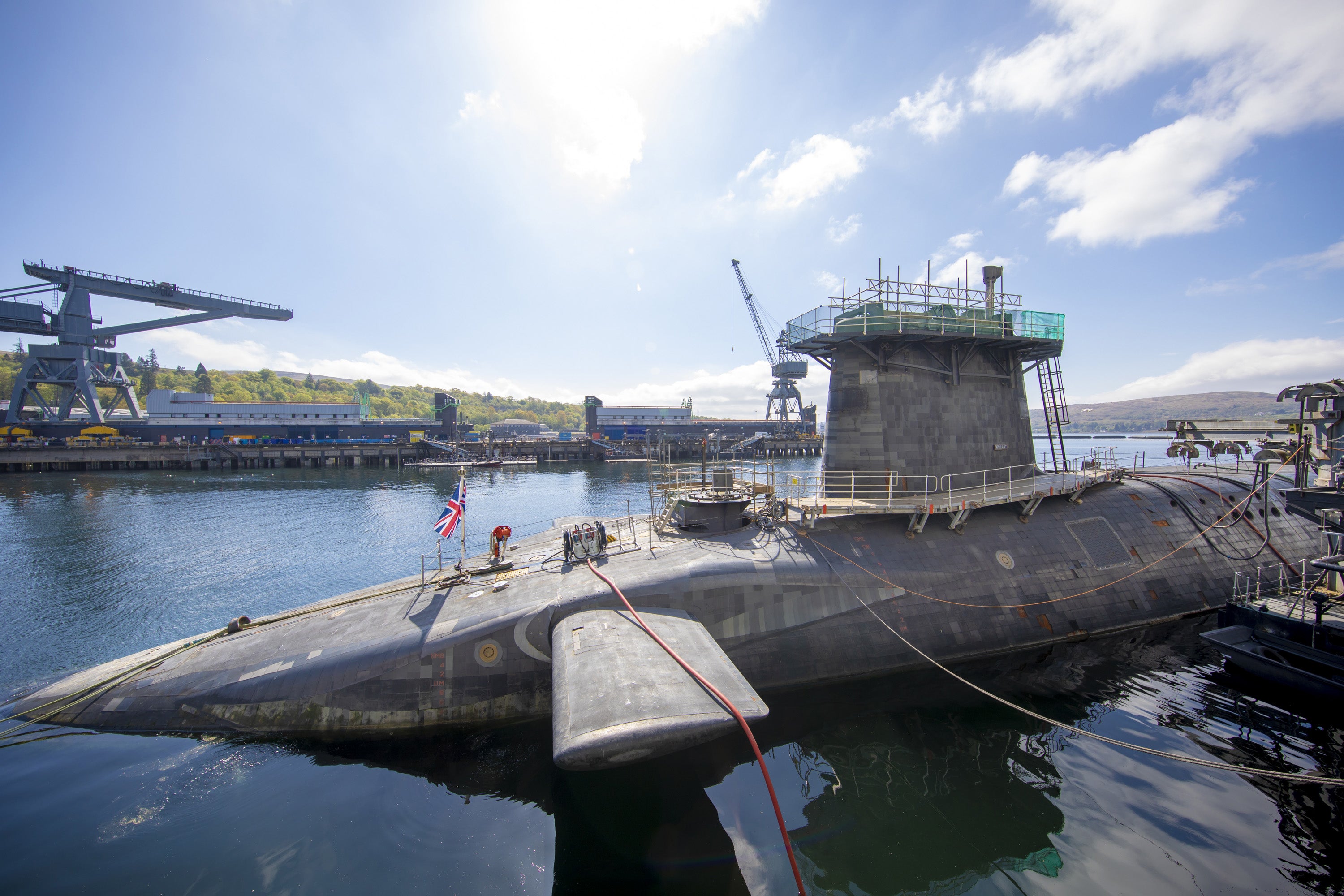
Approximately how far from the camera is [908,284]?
16188 millimetres

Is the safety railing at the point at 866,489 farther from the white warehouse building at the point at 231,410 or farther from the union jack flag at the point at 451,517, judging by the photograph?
the white warehouse building at the point at 231,410

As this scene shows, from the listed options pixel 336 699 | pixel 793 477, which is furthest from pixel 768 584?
pixel 336 699

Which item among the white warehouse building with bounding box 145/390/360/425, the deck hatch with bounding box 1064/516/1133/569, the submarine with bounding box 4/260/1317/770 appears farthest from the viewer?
the white warehouse building with bounding box 145/390/360/425

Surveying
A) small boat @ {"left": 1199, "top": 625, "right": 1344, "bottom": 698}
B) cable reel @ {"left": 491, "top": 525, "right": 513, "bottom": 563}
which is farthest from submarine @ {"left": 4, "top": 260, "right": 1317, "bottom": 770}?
small boat @ {"left": 1199, "top": 625, "right": 1344, "bottom": 698}

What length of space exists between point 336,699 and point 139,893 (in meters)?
3.72

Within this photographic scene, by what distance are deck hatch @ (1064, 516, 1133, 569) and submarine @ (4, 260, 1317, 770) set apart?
74 mm

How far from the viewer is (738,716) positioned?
652 centimetres

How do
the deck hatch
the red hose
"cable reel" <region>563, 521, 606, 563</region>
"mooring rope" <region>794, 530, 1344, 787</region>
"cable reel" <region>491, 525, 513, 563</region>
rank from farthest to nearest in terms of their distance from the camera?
the deck hatch
"cable reel" <region>491, 525, 513, 563</region>
"cable reel" <region>563, 521, 606, 563</region>
"mooring rope" <region>794, 530, 1344, 787</region>
the red hose

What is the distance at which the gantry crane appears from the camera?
208ft

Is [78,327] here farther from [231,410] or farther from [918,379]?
[918,379]

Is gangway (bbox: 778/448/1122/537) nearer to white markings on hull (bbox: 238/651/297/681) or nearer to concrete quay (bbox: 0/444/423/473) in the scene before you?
white markings on hull (bbox: 238/651/297/681)

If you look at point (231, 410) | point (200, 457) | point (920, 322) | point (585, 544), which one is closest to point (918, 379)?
point (920, 322)

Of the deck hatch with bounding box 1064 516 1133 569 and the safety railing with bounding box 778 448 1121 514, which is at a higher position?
the safety railing with bounding box 778 448 1121 514

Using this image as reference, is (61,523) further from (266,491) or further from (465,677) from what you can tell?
(465,677)
